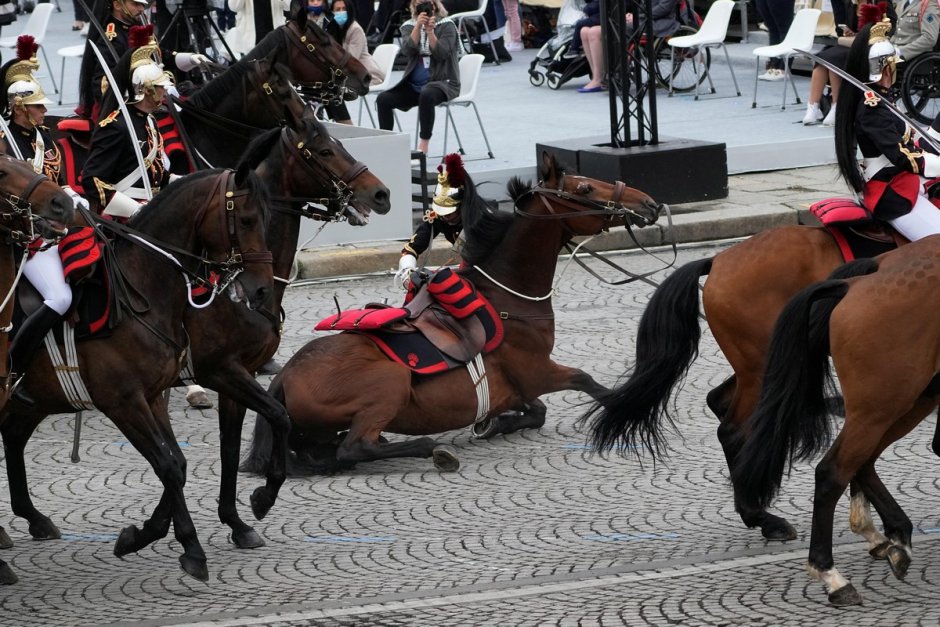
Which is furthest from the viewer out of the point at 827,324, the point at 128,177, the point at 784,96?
the point at 784,96

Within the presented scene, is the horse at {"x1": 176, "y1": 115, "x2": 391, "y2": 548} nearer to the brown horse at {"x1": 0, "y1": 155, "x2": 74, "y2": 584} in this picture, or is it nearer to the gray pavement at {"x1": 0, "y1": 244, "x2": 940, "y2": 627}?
the gray pavement at {"x1": 0, "y1": 244, "x2": 940, "y2": 627}

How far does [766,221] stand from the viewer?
1434cm

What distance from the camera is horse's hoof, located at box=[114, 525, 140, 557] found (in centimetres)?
693

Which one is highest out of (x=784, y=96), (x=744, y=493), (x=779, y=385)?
(x=779, y=385)

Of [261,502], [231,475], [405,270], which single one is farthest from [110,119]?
[261,502]

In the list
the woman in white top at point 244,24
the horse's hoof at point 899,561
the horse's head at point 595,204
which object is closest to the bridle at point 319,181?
the horse's head at point 595,204

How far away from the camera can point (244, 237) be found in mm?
6715

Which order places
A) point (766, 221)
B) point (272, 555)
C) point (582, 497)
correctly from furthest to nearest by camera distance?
point (766, 221) → point (582, 497) → point (272, 555)

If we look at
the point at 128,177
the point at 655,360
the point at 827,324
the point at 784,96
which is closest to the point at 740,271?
the point at 655,360

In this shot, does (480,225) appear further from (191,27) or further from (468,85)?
(468,85)

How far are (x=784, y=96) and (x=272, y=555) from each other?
1387 cm

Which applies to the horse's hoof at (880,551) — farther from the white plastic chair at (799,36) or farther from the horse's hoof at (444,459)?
the white plastic chair at (799,36)

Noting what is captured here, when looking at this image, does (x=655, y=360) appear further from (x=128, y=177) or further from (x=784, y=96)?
(x=784, y=96)

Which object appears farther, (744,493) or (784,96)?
(784,96)
